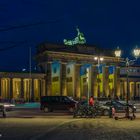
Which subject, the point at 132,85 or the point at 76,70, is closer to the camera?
the point at 76,70

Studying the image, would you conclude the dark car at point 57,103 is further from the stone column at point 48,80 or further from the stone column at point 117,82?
the stone column at point 117,82

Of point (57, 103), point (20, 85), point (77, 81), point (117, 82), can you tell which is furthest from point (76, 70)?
point (57, 103)

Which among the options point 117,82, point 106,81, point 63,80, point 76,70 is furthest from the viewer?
point 117,82

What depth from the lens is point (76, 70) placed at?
10262 cm

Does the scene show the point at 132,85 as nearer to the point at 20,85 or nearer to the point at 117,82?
the point at 117,82

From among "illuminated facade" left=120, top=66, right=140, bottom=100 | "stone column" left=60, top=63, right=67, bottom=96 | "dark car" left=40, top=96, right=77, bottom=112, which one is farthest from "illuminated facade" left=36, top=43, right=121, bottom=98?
"dark car" left=40, top=96, right=77, bottom=112

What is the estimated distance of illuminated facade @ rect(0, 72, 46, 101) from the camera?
90.2 m

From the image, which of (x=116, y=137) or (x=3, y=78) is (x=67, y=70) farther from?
(x=116, y=137)

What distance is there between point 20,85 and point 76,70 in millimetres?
15544

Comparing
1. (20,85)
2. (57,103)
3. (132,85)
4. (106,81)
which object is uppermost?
(106,81)

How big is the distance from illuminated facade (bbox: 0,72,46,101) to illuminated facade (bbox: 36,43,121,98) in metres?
2.78

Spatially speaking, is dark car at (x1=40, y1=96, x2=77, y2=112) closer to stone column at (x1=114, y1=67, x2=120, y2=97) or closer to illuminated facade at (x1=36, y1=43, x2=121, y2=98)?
illuminated facade at (x1=36, y1=43, x2=121, y2=98)

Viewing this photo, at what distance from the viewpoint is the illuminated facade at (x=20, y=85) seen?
296 feet

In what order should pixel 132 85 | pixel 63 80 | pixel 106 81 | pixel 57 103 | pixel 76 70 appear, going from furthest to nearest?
pixel 132 85
pixel 106 81
pixel 76 70
pixel 63 80
pixel 57 103
